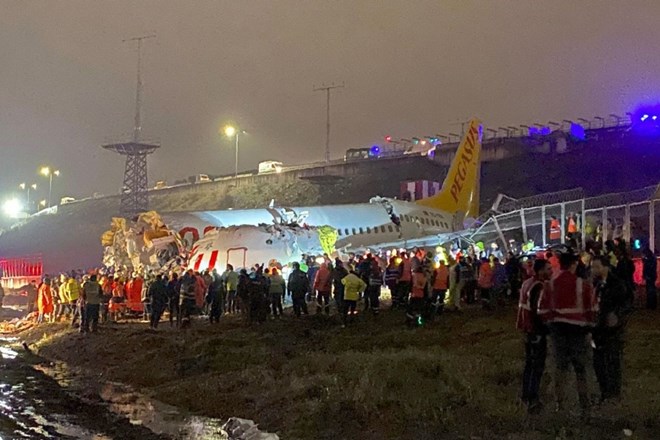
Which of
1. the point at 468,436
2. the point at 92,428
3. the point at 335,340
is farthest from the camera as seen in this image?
the point at 335,340

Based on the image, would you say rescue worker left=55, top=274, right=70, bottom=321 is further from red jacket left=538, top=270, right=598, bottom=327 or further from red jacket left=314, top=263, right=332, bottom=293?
red jacket left=538, top=270, right=598, bottom=327

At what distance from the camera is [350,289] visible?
19.6m


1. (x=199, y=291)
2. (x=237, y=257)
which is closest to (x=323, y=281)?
(x=199, y=291)

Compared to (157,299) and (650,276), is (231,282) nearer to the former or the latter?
(157,299)

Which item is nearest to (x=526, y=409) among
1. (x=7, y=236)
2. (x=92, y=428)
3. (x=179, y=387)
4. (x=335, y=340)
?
(x=92, y=428)

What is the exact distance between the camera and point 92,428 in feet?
37.0

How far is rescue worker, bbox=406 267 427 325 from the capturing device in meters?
18.5

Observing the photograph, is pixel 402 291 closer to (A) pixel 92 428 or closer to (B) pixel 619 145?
(A) pixel 92 428

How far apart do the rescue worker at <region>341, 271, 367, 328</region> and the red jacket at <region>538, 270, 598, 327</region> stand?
1045 centimetres

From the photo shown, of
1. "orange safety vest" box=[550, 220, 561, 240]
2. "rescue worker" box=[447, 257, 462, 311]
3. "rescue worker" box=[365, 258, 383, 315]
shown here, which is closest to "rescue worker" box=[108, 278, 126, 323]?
"rescue worker" box=[365, 258, 383, 315]

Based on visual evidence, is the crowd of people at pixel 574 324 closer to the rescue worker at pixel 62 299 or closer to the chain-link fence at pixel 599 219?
the chain-link fence at pixel 599 219

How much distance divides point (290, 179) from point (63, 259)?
1099 inches

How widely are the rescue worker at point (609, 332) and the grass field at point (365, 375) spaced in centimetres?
33

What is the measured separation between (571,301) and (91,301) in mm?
16594
